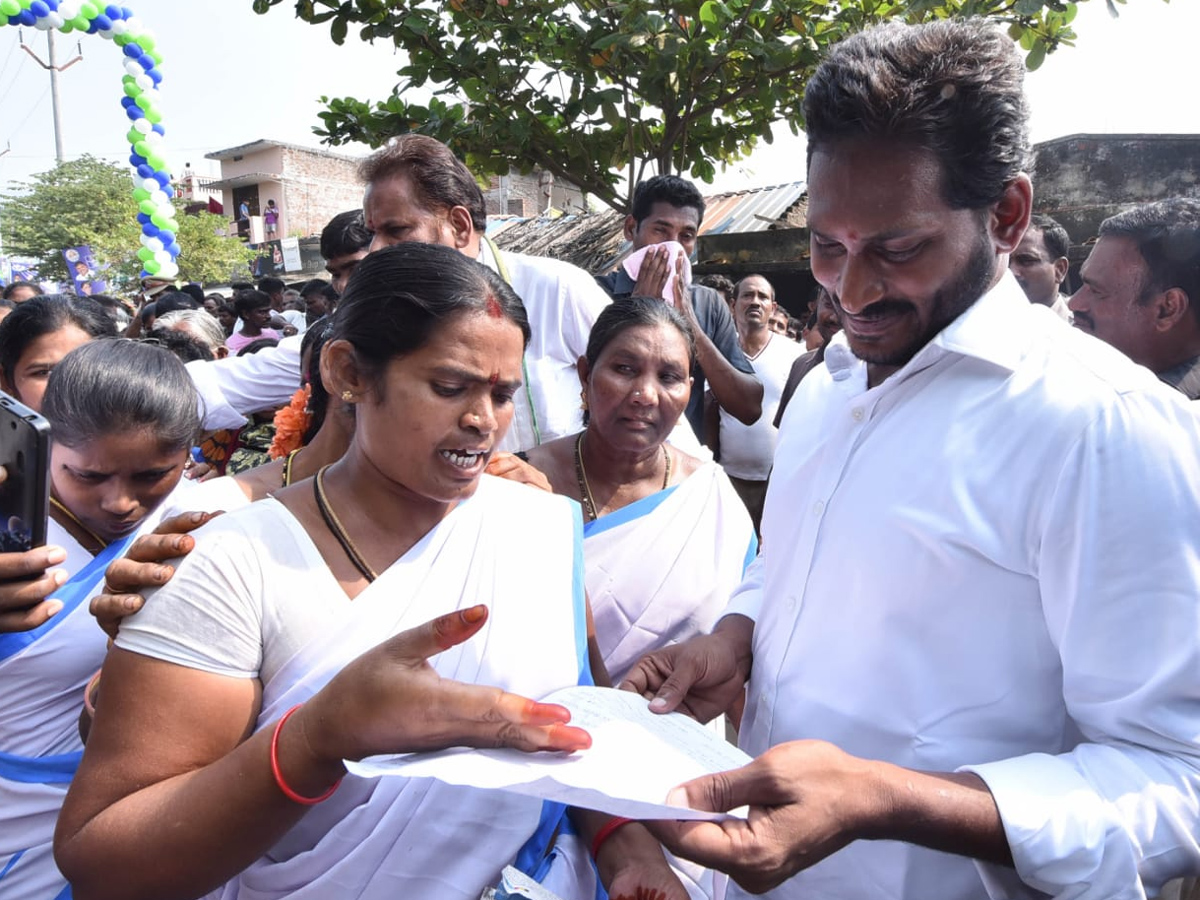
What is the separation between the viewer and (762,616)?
174cm

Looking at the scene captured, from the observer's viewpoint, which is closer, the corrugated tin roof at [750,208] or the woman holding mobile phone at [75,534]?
the woman holding mobile phone at [75,534]

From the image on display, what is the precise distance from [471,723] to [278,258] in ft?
83.0

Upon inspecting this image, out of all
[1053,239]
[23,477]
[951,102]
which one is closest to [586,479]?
[23,477]

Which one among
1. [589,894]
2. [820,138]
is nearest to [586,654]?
[589,894]

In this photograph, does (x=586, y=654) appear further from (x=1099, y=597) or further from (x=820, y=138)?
(x=820, y=138)

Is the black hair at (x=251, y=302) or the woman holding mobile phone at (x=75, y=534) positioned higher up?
the black hair at (x=251, y=302)

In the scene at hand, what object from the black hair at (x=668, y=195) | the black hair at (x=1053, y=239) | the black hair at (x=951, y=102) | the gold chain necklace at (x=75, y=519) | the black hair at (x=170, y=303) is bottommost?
the gold chain necklace at (x=75, y=519)

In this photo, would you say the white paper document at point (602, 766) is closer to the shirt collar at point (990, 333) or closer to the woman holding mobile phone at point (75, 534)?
the shirt collar at point (990, 333)

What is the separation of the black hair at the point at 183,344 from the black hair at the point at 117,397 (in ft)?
7.09

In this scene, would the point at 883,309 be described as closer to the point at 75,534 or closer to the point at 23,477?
the point at 23,477

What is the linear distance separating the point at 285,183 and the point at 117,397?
122ft

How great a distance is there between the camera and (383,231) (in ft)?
10.1

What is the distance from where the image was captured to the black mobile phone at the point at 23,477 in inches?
62.2

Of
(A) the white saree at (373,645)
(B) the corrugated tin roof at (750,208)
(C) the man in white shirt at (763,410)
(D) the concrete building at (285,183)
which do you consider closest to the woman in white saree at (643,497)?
(A) the white saree at (373,645)
